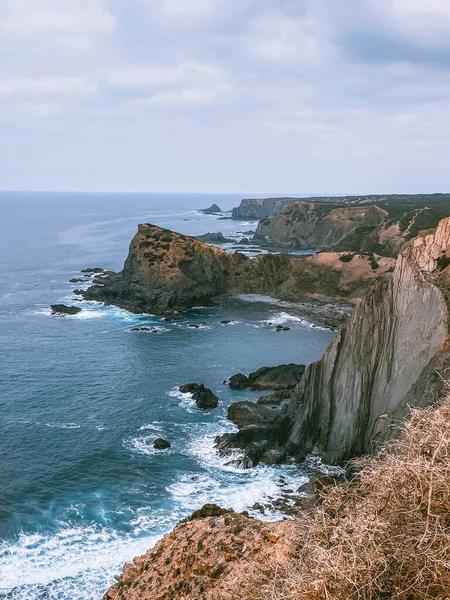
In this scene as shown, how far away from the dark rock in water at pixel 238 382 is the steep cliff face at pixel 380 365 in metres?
12.8

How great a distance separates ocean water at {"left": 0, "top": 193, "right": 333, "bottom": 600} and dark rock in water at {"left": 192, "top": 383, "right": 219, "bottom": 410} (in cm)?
98

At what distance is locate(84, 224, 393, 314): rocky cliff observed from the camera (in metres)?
100

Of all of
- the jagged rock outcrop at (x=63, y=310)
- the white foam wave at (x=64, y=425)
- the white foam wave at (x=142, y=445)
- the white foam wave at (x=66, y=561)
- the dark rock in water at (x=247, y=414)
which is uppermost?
the jagged rock outcrop at (x=63, y=310)

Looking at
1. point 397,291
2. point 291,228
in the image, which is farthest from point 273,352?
point 291,228

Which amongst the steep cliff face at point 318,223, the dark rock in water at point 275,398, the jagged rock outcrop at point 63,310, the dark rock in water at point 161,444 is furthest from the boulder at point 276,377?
the steep cliff face at point 318,223

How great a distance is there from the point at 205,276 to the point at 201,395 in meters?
55.8

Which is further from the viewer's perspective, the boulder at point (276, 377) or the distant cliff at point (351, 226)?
the distant cliff at point (351, 226)

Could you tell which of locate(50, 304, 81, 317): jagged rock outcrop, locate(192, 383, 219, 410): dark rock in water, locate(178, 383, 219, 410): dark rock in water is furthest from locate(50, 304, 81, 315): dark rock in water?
locate(192, 383, 219, 410): dark rock in water

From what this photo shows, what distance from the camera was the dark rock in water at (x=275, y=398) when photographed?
55.3m

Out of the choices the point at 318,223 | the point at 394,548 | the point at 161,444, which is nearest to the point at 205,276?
the point at 161,444

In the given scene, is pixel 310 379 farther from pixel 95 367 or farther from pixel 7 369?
pixel 7 369

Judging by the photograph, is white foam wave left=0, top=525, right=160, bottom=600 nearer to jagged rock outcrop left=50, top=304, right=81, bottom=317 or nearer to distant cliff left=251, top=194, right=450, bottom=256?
jagged rock outcrop left=50, top=304, right=81, bottom=317

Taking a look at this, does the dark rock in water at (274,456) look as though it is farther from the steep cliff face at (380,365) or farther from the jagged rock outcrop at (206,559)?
the jagged rock outcrop at (206,559)

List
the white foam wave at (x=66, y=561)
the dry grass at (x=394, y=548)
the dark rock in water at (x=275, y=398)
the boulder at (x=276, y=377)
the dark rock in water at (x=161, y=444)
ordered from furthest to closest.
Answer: the boulder at (x=276, y=377), the dark rock in water at (x=275, y=398), the dark rock in water at (x=161, y=444), the white foam wave at (x=66, y=561), the dry grass at (x=394, y=548)
